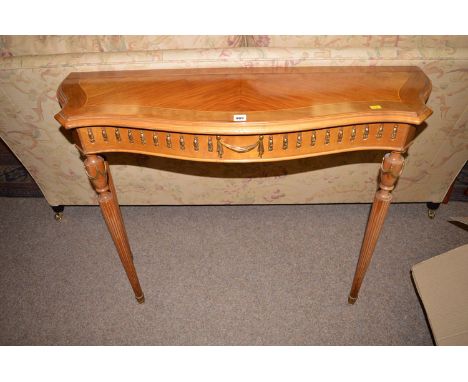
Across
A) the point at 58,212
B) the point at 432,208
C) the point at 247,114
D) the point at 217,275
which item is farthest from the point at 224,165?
the point at 432,208

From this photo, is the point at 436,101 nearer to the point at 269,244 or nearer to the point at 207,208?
the point at 269,244

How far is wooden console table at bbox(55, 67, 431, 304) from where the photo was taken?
3.25ft

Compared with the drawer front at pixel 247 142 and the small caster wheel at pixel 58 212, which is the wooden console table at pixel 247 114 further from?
the small caster wheel at pixel 58 212

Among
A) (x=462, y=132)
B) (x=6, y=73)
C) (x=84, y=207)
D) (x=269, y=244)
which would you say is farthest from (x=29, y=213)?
(x=462, y=132)

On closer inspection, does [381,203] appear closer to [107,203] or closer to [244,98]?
[244,98]

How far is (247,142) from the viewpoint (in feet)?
3.38

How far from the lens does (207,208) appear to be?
2.03m

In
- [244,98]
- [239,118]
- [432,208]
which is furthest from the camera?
[432,208]

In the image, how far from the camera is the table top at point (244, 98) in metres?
0.98

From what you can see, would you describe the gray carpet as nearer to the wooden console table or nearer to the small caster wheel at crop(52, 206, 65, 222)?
the small caster wheel at crop(52, 206, 65, 222)

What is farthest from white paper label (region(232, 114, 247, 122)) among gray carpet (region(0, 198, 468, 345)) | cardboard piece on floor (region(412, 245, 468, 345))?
Answer: cardboard piece on floor (region(412, 245, 468, 345))

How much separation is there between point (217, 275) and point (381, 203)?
2.77 ft

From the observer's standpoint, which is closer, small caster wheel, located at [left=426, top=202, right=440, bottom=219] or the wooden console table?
the wooden console table

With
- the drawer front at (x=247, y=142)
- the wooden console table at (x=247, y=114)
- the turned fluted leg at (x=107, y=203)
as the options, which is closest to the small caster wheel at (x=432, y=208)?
the wooden console table at (x=247, y=114)
